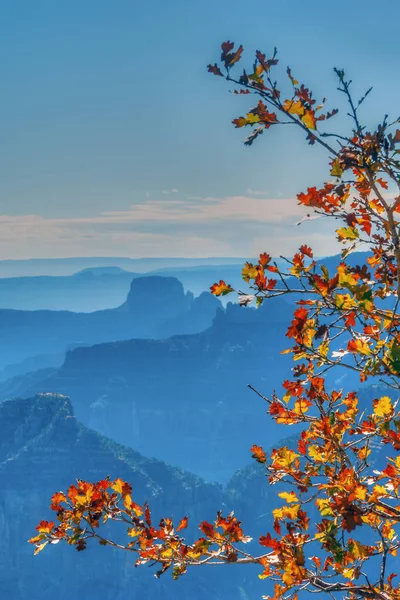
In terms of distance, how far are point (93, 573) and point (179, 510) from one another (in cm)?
2083

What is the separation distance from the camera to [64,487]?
140m

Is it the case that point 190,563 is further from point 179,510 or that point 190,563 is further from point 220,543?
point 179,510

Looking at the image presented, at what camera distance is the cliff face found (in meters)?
127

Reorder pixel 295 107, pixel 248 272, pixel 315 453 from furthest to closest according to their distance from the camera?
1. pixel 315 453
2. pixel 248 272
3. pixel 295 107

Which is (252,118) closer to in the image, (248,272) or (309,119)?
(309,119)

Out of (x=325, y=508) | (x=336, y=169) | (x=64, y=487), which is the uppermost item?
(x=336, y=169)

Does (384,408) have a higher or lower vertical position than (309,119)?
lower

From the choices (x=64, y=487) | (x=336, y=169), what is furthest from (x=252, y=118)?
(x=64, y=487)

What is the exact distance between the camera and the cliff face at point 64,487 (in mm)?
127000

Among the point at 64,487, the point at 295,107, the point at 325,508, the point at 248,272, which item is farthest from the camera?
the point at 64,487

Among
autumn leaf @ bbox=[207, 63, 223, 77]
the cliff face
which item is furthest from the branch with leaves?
the cliff face

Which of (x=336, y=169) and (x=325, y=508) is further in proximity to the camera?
(x=336, y=169)

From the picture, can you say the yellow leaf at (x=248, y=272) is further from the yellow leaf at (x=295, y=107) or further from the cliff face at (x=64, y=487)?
the cliff face at (x=64, y=487)

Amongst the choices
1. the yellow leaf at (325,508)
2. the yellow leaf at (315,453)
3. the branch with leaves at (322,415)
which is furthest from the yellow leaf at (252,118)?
the yellow leaf at (325,508)
